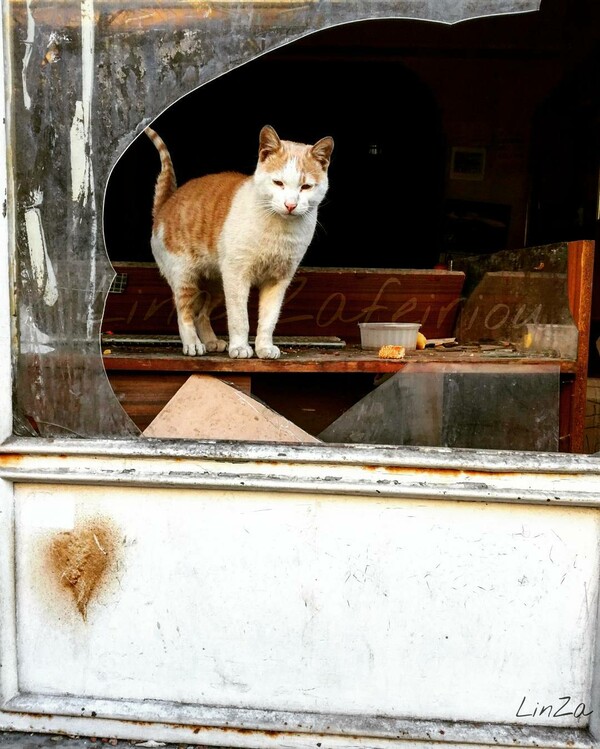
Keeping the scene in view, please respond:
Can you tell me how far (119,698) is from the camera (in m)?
1.53

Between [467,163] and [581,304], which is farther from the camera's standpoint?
[467,163]

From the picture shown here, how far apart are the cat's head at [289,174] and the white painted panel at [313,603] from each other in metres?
1.01

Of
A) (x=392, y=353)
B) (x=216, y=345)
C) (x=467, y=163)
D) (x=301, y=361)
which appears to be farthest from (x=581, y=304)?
(x=467, y=163)

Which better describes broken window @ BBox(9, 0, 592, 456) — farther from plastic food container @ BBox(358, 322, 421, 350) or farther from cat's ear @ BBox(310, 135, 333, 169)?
plastic food container @ BBox(358, 322, 421, 350)

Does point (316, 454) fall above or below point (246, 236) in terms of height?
below

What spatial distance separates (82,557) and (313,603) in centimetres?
53

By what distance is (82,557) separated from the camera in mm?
1501

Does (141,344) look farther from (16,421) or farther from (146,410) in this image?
(16,421)

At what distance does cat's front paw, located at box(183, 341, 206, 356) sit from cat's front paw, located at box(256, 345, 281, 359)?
0.18 meters

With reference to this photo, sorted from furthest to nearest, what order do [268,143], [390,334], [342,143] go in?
1. [342,143]
2. [390,334]
3. [268,143]

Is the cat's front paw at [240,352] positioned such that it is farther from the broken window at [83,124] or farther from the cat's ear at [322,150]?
the cat's ear at [322,150]

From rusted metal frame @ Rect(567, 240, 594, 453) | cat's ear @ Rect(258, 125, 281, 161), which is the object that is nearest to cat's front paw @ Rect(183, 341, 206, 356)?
cat's ear @ Rect(258, 125, 281, 161)

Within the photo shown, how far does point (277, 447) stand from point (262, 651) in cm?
46

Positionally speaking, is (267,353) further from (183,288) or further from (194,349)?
(183,288)
